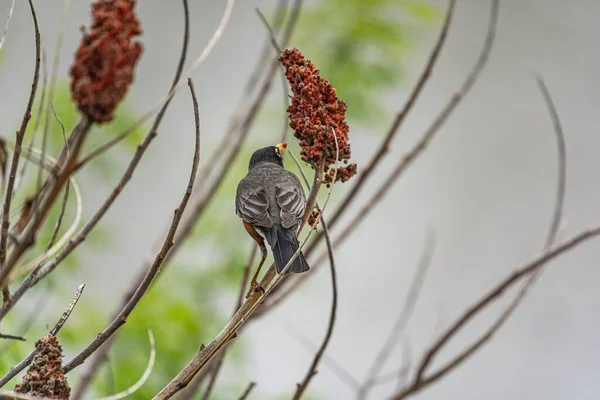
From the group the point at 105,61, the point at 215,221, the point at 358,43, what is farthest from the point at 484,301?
the point at 215,221

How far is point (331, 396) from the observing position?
5.07 metres

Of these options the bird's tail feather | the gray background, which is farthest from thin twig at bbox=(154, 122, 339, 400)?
the gray background

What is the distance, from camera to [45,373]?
29.6 inches

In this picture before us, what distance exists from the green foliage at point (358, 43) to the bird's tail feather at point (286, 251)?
4.15 feet

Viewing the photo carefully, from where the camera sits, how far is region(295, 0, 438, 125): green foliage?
8.27 feet

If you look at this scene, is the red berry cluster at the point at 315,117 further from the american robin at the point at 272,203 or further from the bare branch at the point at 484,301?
the bare branch at the point at 484,301

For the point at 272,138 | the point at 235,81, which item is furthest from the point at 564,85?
the point at 272,138

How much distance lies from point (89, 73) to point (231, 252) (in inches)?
82.4

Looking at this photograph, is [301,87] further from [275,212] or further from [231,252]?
[231,252]

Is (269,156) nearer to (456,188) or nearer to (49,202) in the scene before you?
(49,202)

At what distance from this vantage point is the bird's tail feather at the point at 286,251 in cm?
95

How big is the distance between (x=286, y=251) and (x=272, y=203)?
109 mm

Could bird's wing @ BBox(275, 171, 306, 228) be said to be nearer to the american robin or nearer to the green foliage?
the american robin

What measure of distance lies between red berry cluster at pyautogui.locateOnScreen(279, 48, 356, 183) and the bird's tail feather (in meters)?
0.15
